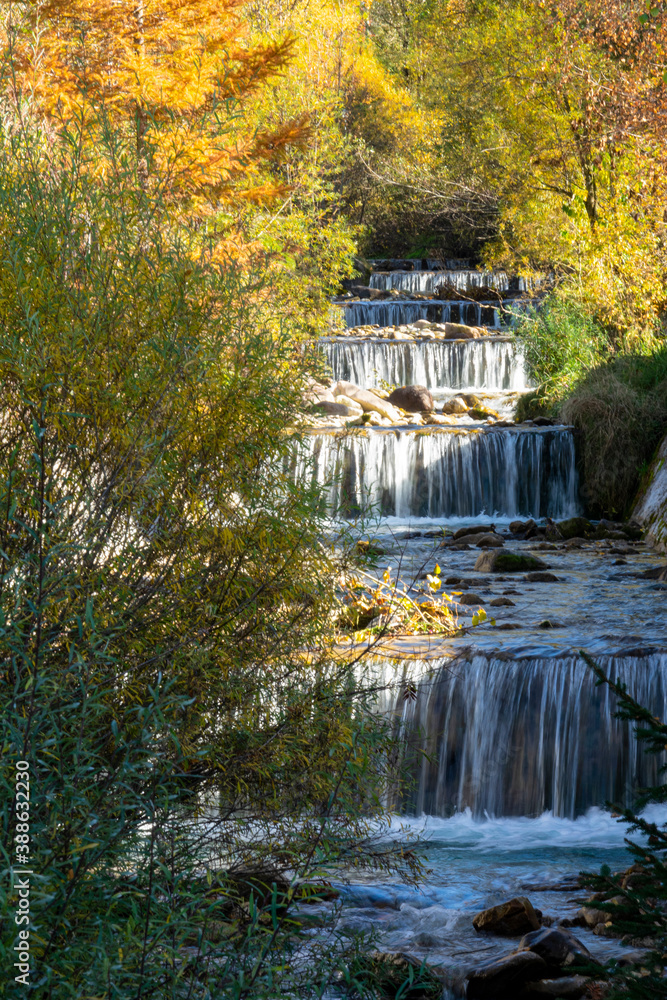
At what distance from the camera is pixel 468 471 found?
46.6 feet

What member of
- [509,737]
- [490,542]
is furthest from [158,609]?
[490,542]

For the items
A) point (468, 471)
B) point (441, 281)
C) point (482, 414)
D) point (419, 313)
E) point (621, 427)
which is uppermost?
point (441, 281)

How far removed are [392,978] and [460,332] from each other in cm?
1866

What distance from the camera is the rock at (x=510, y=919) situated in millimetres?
5074

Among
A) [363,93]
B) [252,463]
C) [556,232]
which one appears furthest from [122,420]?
[363,93]

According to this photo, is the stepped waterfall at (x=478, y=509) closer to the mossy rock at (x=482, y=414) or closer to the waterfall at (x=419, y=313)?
the waterfall at (x=419, y=313)

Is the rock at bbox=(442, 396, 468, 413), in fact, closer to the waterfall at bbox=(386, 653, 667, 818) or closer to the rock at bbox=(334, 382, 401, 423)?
the rock at bbox=(334, 382, 401, 423)

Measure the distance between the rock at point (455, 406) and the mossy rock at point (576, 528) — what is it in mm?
5641

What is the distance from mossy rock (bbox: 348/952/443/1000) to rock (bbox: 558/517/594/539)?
839 cm

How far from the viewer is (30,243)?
3.89 m

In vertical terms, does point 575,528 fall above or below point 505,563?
above

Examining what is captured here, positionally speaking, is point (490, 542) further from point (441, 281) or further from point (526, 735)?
point (441, 281)

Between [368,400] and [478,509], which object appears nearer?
[478,509]

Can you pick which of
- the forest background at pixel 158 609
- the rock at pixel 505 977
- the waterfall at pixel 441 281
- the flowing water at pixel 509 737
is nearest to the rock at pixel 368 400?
the flowing water at pixel 509 737
